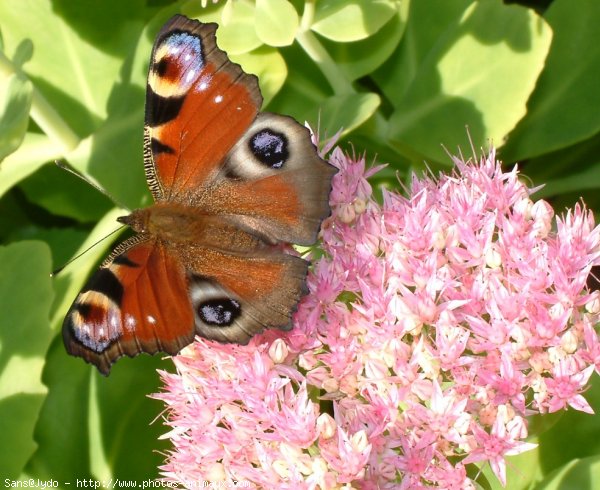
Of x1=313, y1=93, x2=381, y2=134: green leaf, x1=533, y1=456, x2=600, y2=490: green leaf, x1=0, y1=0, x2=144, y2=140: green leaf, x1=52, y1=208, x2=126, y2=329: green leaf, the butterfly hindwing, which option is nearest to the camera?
the butterfly hindwing

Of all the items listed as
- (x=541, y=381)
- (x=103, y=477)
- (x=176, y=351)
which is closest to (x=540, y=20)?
(x=541, y=381)

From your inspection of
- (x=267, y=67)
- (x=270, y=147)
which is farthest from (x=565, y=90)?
(x=270, y=147)

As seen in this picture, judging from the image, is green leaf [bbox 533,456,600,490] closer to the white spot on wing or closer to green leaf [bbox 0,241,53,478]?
the white spot on wing

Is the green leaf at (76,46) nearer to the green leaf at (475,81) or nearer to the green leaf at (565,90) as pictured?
the green leaf at (475,81)

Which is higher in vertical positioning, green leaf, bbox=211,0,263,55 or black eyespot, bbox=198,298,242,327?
green leaf, bbox=211,0,263,55

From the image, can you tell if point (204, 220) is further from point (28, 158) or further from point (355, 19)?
point (28, 158)

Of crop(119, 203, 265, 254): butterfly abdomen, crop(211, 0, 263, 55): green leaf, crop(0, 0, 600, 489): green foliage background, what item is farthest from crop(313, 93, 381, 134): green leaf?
crop(119, 203, 265, 254): butterfly abdomen

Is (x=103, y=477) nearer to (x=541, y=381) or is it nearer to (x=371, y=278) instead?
(x=371, y=278)
